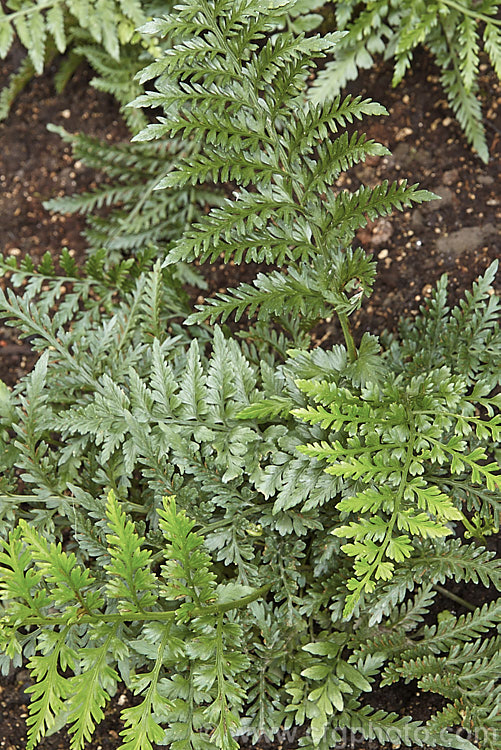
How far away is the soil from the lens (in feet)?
7.97

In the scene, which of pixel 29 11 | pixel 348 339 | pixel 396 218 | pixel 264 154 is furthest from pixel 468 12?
pixel 29 11

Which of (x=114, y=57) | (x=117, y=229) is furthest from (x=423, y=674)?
(x=114, y=57)

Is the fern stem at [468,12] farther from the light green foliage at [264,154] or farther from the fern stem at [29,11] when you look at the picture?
the fern stem at [29,11]

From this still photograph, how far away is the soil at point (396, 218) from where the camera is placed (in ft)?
7.97

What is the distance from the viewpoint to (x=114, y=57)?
260 centimetres

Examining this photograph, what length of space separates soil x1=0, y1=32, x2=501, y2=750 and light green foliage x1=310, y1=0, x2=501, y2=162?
0.30ft

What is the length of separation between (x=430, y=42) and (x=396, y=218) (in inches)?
26.0

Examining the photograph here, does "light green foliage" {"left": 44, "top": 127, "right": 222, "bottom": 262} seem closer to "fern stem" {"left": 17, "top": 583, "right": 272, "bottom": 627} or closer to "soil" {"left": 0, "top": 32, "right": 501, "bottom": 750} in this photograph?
"soil" {"left": 0, "top": 32, "right": 501, "bottom": 750}

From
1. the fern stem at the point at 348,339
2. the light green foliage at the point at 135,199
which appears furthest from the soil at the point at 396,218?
the fern stem at the point at 348,339

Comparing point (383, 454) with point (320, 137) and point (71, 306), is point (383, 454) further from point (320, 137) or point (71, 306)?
point (71, 306)

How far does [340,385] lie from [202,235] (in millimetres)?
542

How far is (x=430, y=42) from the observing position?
256cm

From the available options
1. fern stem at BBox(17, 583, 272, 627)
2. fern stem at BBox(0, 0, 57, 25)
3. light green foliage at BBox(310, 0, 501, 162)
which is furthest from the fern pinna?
fern stem at BBox(0, 0, 57, 25)

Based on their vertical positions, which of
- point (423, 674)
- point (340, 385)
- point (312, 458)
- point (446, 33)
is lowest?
point (423, 674)
